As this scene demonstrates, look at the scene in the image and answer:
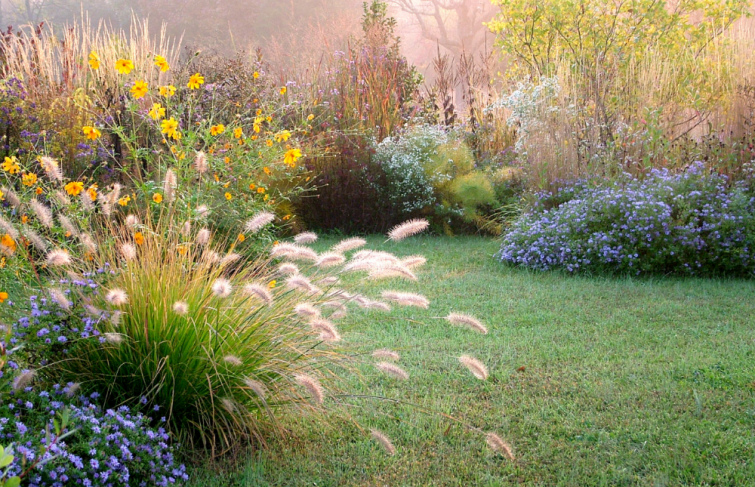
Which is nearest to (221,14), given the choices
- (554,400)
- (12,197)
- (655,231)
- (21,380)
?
(655,231)

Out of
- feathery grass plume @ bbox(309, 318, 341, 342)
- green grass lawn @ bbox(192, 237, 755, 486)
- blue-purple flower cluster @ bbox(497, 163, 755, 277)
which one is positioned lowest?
green grass lawn @ bbox(192, 237, 755, 486)

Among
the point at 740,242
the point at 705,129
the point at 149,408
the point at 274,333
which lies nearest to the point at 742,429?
the point at 274,333

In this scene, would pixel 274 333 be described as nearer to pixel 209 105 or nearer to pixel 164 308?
pixel 164 308

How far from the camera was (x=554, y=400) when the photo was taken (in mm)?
2855

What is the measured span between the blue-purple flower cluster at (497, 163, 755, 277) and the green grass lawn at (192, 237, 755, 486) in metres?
0.52

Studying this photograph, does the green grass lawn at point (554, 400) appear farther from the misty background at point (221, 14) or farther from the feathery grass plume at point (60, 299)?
the misty background at point (221, 14)

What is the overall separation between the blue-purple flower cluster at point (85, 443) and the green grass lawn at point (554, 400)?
0.25 m

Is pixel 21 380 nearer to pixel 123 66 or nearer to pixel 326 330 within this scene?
pixel 326 330

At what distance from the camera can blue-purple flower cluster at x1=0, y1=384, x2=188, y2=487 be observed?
5.49 feet

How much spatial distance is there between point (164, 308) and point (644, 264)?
13.8ft

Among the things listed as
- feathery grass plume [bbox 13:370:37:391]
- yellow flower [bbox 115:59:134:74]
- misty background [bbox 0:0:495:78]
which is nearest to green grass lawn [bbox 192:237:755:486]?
feathery grass plume [bbox 13:370:37:391]

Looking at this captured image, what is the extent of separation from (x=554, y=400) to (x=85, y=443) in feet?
6.48

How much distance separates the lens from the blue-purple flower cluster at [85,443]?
5.49 feet

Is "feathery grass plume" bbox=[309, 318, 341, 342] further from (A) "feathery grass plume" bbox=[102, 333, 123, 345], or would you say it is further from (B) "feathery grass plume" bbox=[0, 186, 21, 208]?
(B) "feathery grass plume" bbox=[0, 186, 21, 208]
